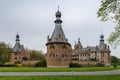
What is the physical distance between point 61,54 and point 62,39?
4.04 metres

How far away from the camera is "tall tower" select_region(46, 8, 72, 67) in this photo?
186ft

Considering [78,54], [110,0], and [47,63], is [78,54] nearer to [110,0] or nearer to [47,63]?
[47,63]

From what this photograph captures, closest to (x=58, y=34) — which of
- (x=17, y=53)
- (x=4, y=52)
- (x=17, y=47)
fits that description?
(x=17, y=53)

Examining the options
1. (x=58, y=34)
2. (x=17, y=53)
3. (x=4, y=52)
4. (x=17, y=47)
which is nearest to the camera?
(x=58, y=34)

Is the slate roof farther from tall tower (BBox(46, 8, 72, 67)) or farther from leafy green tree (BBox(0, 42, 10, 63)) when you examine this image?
tall tower (BBox(46, 8, 72, 67))

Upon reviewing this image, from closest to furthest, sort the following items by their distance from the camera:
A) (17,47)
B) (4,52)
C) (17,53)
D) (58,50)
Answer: (58,50) → (17,53) → (17,47) → (4,52)

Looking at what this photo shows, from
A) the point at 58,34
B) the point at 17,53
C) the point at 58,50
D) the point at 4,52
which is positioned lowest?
the point at 17,53

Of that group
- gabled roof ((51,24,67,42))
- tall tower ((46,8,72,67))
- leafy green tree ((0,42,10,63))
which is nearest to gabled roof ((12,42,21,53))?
leafy green tree ((0,42,10,63))

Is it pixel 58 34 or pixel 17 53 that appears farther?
pixel 17 53

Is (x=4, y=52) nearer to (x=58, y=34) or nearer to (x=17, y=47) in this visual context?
(x=17, y=47)

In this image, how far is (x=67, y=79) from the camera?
59.2ft

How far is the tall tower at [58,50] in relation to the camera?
56719mm

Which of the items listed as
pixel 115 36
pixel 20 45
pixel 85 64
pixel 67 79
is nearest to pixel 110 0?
pixel 67 79

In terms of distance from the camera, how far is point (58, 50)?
186 feet
